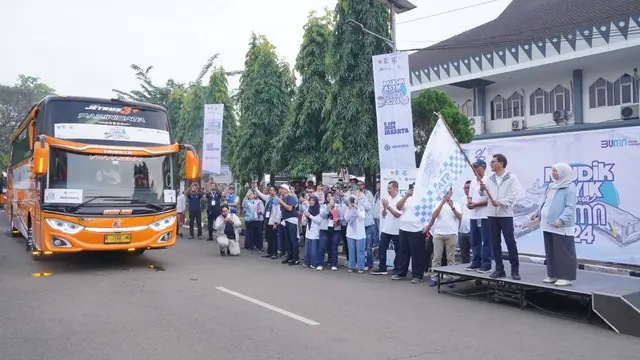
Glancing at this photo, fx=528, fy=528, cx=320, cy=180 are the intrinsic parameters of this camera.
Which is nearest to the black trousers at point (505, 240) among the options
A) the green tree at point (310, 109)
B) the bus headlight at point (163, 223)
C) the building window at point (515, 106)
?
the bus headlight at point (163, 223)

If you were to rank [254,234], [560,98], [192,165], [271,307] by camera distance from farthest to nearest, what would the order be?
1. [560,98]
2. [254,234]
3. [192,165]
4. [271,307]

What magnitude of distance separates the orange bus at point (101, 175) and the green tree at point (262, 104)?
32.9ft

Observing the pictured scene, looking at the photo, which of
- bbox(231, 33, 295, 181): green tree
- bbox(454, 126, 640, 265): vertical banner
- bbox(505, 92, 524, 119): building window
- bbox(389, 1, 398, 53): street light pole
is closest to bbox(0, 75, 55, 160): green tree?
bbox(231, 33, 295, 181): green tree

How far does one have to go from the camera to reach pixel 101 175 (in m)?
10.4

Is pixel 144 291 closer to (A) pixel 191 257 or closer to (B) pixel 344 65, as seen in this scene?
(A) pixel 191 257

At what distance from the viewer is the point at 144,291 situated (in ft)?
28.4

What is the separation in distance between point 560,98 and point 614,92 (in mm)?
2788

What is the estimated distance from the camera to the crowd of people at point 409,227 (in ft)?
24.1

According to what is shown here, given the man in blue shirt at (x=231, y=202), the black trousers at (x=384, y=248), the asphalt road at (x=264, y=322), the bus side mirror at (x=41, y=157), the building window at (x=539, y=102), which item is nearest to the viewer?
the asphalt road at (x=264, y=322)

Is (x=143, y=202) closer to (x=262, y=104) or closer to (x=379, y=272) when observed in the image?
(x=379, y=272)

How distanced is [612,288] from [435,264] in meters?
3.18

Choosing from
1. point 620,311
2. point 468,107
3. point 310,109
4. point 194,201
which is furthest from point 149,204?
point 468,107

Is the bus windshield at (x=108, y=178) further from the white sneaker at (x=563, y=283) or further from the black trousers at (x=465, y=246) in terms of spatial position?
the white sneaker at (x=563, y=283)

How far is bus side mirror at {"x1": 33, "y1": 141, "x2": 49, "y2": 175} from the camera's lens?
379 inches
